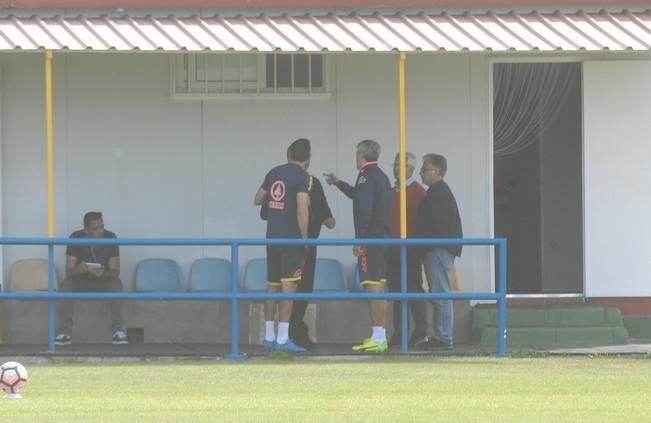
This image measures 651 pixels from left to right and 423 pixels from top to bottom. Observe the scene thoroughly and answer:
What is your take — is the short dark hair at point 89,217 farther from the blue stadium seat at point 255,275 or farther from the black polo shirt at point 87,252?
the blue stadium seat at point 255,275

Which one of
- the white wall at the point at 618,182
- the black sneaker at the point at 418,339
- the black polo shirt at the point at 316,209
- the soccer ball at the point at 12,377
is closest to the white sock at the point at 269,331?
the black polo shirt at the point at 316,209

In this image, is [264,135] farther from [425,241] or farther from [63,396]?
[63,396]

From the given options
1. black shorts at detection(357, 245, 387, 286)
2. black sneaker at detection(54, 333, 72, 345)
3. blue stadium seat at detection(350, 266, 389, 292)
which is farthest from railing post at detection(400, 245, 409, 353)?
black sneaker at detection(54, 333, 72, 345)

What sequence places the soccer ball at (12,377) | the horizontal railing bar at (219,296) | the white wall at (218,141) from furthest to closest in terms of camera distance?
the white wall at (218,141) → the horizontal railing bar at (219,296) → the soccer ball at (12,377)

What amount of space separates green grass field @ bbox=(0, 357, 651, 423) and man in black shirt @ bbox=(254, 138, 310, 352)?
2.11 feet

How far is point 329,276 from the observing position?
688 inches

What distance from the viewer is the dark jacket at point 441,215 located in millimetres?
16156

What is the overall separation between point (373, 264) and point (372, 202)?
563mm

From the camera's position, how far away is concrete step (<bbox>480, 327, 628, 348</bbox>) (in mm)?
16484

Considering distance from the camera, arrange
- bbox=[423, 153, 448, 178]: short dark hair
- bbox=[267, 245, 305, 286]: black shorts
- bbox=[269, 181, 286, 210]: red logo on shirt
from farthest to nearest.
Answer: bbox=[423, 153, 448, 178]: short dark hair, bbox=[269, 181, 286, 210]: red logo on shirt, bbox=[267, 245, 305, 286]: black shorts

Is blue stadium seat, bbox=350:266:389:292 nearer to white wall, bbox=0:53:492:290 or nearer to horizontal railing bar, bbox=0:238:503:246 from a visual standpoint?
white wall, bbox=0:53:492:290

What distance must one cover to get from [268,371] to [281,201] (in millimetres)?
2196

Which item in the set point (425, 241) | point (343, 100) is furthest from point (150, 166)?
point (425, 241)

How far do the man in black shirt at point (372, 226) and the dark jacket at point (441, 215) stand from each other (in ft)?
1.72
